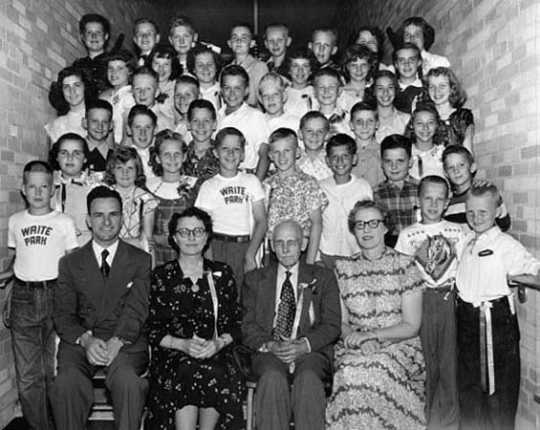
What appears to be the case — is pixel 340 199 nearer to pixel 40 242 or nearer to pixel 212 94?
pixel 212 94

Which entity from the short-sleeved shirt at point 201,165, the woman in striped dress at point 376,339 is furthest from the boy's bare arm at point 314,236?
the short-sleeved shirt at point 201,165

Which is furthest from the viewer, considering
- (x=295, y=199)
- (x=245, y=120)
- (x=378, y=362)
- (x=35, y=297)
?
(x=245, y=120)

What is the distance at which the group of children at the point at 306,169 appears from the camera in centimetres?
336

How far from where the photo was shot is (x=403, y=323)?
3.21 m

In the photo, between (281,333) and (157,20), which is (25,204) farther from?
(157,20)

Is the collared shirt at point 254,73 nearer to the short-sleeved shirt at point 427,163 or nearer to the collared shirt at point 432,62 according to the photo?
the collared shirt at point 432,62

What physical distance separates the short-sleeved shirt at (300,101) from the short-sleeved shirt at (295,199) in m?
1.00

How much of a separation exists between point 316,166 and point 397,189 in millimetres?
595

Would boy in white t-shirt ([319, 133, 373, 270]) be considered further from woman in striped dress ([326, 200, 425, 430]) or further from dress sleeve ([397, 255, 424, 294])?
dress sleeve ([397, 255, 424, 294])

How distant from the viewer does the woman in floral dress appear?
3.00 meters

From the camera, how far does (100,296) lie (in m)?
3.33

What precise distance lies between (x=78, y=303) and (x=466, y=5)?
331 cm

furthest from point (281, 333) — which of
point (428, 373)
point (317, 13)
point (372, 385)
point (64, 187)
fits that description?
point (317, 13)

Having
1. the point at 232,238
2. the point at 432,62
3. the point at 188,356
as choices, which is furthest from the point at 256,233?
the point at 432,62
